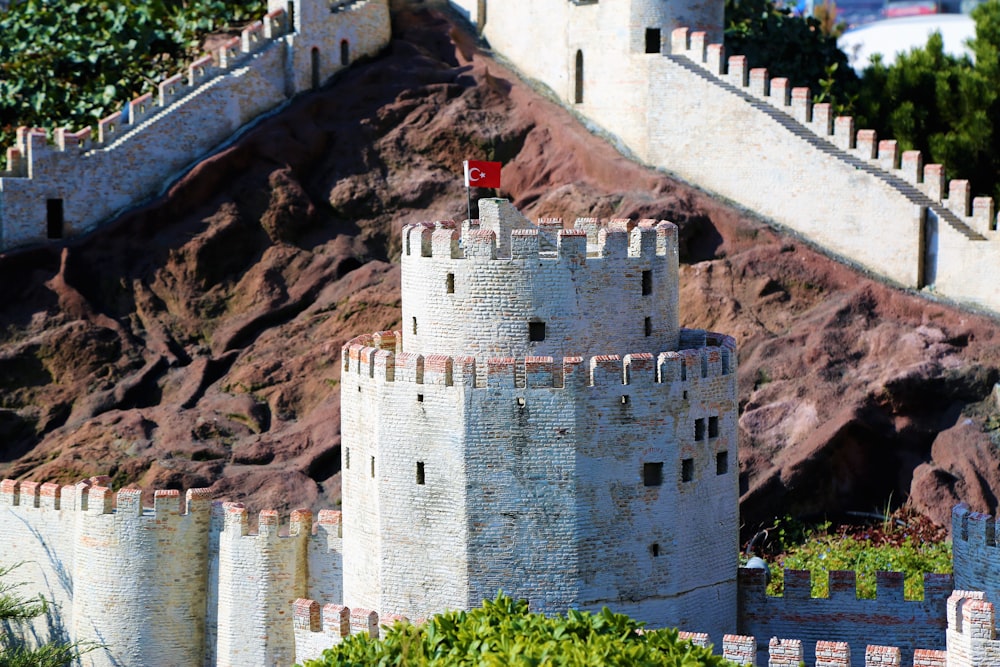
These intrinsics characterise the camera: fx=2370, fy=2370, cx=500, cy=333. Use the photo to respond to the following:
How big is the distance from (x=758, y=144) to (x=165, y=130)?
656 inches

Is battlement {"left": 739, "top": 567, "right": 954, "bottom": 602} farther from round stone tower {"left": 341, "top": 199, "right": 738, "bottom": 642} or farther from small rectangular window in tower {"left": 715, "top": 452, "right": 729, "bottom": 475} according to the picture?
small rectangular window in tower {"left": 715, "top": 452, "right": 729, "bottom": 475}

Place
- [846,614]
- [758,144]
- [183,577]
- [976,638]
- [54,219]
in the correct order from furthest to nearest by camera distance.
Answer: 1. [54,219]
2. [758,144]
3. [183,577]
4. [846,614]
5. [976,638]

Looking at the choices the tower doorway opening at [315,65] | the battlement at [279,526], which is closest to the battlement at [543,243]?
the battlement at [279,526]

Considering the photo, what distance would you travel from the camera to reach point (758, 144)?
60688 mm

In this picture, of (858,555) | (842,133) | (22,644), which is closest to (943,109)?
(842,133)

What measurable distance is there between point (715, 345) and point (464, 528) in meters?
6.33

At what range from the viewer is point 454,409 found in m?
42.2

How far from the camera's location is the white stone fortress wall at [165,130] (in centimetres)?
6469

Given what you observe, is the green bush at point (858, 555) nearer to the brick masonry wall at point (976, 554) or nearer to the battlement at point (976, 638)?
the brick masonry wall at point (976, 554)

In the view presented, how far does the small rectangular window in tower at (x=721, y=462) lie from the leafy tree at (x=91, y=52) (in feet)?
98.5

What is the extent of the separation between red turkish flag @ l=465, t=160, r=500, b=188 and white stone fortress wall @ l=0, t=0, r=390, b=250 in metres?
20.6

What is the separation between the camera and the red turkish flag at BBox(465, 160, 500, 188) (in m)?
46.4

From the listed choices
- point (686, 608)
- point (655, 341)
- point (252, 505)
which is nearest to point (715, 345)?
point (655, 341)

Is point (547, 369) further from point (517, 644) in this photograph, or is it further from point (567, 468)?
point (517, 644)
